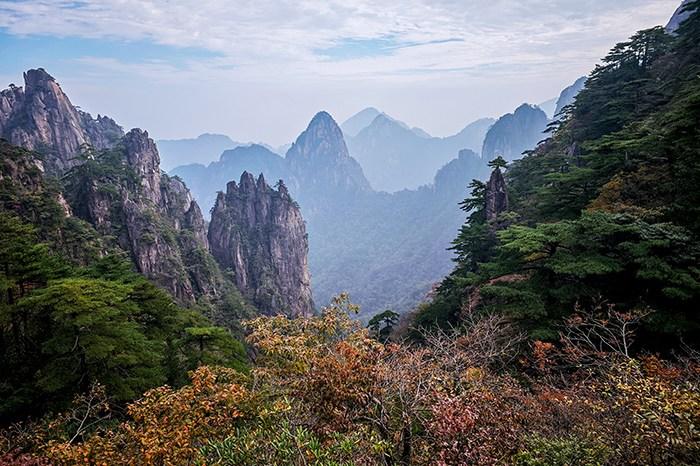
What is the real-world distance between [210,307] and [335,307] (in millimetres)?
37936

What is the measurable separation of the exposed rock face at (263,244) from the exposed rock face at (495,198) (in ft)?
138

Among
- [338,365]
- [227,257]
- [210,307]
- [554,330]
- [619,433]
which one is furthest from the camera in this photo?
[227,257]

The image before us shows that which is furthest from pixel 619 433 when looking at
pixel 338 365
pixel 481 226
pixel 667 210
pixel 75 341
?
pixel 481 226

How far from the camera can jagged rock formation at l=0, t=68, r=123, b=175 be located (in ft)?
196

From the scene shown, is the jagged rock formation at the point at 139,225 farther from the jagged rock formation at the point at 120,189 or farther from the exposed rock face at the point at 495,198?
the exposed rock face at the point at 495,198

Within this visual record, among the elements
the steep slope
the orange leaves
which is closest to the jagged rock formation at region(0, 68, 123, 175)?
the orange leaves

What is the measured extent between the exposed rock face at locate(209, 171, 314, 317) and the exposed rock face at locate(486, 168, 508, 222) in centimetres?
4216

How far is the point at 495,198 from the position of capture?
33844mm

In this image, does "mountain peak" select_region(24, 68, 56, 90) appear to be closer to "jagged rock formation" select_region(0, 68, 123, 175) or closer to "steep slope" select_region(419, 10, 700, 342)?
"jagged rock formation" select_region(0, 68, 123, 175)

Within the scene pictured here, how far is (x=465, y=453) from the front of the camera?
571cm

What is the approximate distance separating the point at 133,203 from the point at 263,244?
31.4m

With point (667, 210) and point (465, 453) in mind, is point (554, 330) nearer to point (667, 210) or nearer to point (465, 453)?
point (667, 210)

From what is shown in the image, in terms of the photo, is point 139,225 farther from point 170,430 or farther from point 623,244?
point 623,244

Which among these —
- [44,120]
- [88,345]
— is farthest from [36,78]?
[88,345]
